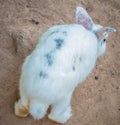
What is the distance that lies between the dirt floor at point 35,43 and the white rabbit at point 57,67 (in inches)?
7.8

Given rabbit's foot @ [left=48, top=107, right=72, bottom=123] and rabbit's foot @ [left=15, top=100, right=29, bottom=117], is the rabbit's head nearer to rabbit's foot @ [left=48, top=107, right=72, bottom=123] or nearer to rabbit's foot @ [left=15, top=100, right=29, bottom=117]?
rabbit's foot @ [left=48, top=107, right=72, bottom=123]

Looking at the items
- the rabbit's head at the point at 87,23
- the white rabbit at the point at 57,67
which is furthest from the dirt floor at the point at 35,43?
the rabbit's head at the point at 87,23

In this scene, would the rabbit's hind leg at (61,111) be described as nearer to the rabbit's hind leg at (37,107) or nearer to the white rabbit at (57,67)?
the white rabbit at (57,67)

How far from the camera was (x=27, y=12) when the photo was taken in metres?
3.32

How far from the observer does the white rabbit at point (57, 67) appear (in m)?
2.40

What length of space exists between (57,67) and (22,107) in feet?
1.55

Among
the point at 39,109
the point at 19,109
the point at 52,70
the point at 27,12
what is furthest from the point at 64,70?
the point at 27,12

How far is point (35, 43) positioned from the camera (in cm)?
310

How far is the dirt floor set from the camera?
2895 millimetres

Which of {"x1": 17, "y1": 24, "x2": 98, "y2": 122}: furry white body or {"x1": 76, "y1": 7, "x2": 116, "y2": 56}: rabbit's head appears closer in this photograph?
{"x1": 17, "y1": 24, "x2": 98, "y2": 122}: furry white body

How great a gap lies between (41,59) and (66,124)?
62 centimetres

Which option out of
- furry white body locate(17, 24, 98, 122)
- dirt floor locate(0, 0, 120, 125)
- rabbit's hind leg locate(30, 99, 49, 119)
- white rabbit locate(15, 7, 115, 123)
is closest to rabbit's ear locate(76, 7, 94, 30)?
white rabbit locate(15, 7, 115, 123)

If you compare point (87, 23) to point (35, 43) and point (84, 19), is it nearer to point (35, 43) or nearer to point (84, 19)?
point (84, 19)

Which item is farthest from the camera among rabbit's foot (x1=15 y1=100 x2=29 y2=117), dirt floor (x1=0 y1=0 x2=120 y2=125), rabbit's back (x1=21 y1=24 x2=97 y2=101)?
dirt floor (x1=0 y1=0 x2=120 y2=125)
